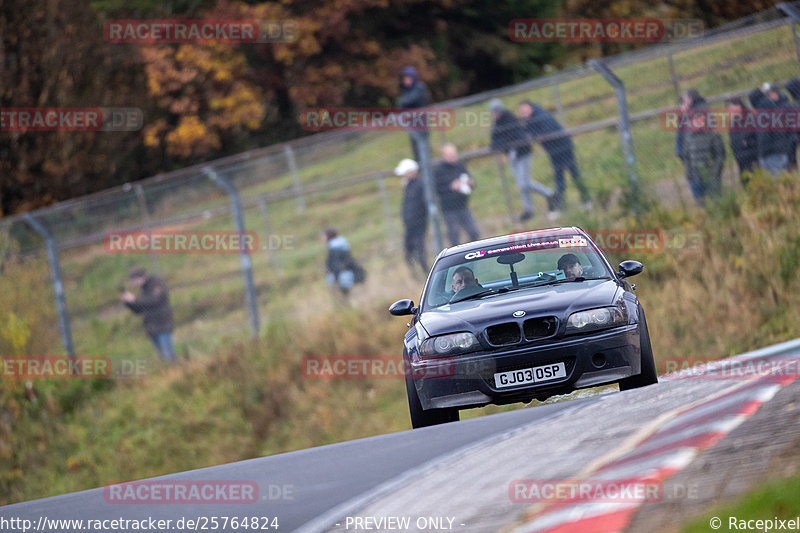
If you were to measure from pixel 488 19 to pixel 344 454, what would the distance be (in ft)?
87.2

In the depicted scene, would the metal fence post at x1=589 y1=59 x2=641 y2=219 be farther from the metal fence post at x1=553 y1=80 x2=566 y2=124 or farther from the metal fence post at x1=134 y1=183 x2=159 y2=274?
the metal fence post at x1=134 y1=183 x2=159 y2=274

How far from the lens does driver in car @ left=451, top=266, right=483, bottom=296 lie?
7387 millimetres

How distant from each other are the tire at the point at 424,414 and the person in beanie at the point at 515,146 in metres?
9.61

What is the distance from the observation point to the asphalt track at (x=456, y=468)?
8.99 m

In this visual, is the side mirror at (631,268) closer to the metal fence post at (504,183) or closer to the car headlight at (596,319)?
the car headlight at (596,319)

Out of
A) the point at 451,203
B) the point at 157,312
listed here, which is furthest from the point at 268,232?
the point at 451,203

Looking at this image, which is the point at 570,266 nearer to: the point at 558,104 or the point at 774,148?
the point at 774,148

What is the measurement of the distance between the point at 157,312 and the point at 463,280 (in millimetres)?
12305

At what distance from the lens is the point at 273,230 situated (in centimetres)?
2241

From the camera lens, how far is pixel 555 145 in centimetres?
A: 1648

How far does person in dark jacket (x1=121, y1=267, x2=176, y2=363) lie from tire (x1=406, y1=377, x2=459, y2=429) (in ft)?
40.4

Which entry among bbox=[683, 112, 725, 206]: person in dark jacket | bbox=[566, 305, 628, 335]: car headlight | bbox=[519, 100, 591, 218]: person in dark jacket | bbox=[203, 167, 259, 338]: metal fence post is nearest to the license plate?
bbox=[566, 305, 628, 335]: car headlight

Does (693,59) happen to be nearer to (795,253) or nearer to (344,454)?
(795,253)

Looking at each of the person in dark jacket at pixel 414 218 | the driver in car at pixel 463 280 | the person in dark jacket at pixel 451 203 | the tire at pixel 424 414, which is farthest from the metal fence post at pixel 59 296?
the tire at pixel 424 414
